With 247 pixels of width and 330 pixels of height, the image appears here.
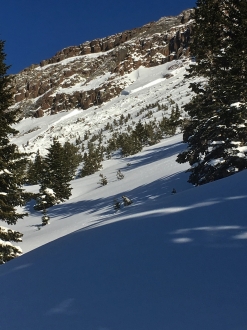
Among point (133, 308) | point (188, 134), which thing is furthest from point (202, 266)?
point (188, 134)

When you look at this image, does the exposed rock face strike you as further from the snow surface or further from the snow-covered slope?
the snow-covered slope

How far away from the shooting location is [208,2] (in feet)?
46.3

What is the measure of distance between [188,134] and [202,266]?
11.6m

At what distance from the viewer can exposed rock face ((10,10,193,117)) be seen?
145 m

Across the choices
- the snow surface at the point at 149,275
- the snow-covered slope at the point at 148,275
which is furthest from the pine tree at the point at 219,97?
the snow-covered slope at the point at 148,275

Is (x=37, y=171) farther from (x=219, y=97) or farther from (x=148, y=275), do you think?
(x=148, y=275)

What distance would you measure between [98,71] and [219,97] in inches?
6509

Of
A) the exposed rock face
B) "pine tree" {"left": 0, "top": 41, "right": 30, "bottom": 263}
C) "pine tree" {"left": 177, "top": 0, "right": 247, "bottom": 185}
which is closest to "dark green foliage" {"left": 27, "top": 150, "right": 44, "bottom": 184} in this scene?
"pine tree" {"left": 0, "top": 41, "right": 30, "bottom": 263}

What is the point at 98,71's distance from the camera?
169250 mm

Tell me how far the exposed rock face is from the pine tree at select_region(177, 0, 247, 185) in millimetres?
120476

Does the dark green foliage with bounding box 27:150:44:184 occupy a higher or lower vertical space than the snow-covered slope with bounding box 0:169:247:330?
higher

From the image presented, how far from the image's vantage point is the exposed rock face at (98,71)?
5723 inches

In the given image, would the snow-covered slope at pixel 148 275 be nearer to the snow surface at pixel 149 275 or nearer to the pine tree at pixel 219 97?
the snow surface at pixel 149 275

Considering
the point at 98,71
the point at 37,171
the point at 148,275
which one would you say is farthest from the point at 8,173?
the point at 98,71
